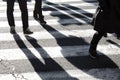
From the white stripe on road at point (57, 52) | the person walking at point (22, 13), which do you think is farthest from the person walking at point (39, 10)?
the white stripe on road at point (57, 52)

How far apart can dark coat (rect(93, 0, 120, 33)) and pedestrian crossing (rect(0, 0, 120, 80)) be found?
25.7 inches

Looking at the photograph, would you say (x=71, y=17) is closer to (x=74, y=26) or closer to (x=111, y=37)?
(x=74, y=26)

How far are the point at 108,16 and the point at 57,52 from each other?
144 cm

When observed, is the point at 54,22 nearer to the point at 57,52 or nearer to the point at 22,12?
the point at 22,12

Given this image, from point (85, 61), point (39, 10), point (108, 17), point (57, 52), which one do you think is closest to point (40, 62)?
point (57, 52)

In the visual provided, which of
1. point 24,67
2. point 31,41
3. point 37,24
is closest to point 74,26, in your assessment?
point 37,24

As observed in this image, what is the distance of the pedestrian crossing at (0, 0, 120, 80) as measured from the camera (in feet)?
18.7

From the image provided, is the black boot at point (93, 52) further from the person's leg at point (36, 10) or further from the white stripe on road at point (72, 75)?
the person's leg at point (36, 10)

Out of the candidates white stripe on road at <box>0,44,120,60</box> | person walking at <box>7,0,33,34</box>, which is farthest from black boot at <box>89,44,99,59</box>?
person walking at <box>7,0,33,34</box>

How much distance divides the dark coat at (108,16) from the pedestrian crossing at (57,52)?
65cm

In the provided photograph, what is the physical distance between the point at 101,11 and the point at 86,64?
38.1 inches

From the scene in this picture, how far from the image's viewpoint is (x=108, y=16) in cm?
586

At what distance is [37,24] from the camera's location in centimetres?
896

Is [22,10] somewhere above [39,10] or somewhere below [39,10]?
above
